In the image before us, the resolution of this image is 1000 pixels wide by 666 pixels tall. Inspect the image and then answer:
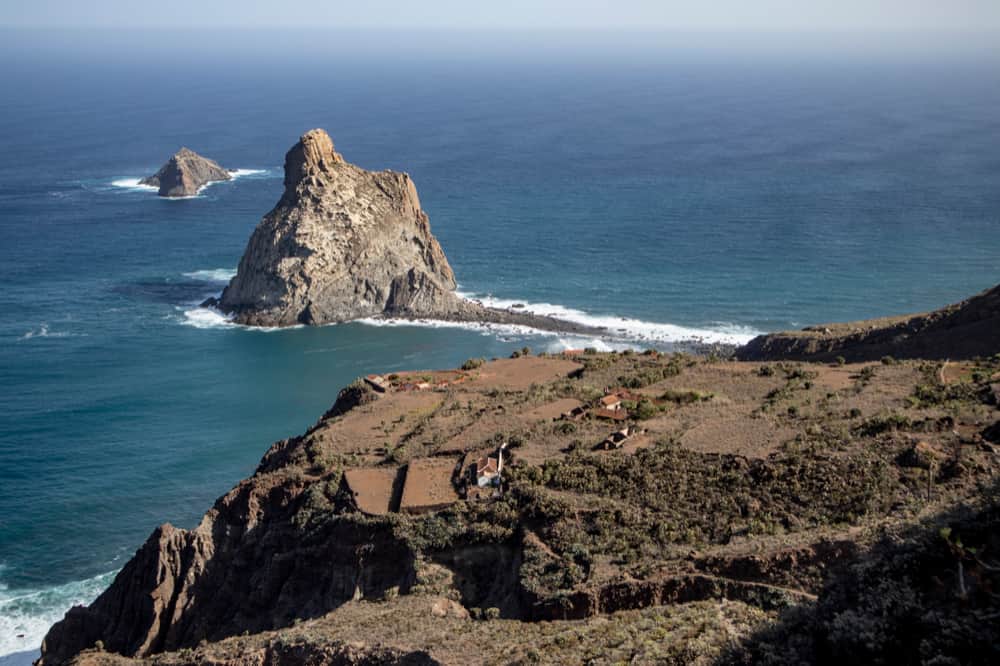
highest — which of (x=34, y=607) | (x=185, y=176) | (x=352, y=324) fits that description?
(x=185, y=176)

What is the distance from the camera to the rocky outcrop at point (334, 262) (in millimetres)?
79188

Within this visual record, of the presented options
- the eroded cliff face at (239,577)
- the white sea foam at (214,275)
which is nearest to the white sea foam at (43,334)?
the white sea foam at (214,275)

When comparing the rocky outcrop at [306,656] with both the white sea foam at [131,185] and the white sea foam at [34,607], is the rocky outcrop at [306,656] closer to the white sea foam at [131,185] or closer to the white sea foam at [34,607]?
the white sea foam at [34,607]

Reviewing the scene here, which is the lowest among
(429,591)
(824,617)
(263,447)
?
(263,447)

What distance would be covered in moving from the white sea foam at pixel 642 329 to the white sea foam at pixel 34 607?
4287 cm

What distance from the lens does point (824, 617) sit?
52.9 feet

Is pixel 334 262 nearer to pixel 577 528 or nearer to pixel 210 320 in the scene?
pixel 210 320

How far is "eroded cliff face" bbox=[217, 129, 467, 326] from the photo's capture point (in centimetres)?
7925

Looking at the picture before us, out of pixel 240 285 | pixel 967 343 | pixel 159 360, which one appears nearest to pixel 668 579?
pixel 967 343

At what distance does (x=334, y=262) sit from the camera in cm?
8075

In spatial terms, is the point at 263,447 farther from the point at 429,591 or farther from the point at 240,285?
the point at 429,591

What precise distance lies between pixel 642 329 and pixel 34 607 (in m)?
48.1

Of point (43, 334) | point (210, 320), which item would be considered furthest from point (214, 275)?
point (43, 334)

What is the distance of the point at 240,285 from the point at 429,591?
59406 mm
